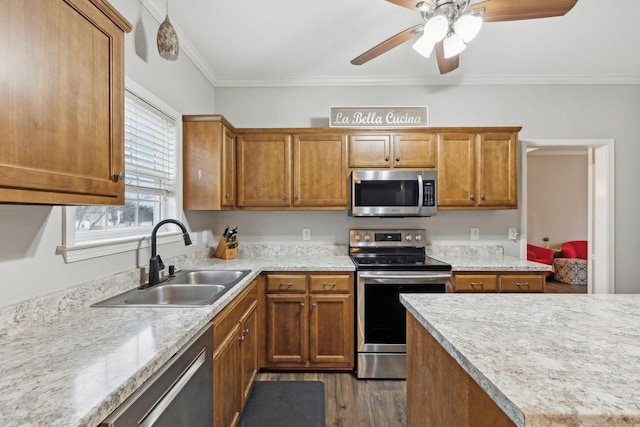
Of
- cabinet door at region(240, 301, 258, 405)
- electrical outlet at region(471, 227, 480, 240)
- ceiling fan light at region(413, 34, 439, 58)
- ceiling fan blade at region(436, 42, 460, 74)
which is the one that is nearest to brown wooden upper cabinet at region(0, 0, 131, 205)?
cabinet door at region(240, 301, 258, 405)

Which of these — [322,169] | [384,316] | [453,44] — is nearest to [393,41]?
[453,44]

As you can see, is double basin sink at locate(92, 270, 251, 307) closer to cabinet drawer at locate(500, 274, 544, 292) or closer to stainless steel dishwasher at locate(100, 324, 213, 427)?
stainless steel dishwasher at locate(100, 324, 213, 427)

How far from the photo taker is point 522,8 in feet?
5.00

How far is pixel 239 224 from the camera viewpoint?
3.13 m

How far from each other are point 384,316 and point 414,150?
1.47 metres

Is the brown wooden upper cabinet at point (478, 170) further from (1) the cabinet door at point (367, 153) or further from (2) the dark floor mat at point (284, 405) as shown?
(2) the dark floor mat at point (284, 405)

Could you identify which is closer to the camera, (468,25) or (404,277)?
(468,25)

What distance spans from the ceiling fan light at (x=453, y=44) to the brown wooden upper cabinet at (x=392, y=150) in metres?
0.98

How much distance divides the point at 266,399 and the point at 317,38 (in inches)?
107

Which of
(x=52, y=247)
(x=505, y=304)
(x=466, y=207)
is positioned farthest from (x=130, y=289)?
(x=466, y=207)

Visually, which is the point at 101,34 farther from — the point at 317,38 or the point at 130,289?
the point at 317,38

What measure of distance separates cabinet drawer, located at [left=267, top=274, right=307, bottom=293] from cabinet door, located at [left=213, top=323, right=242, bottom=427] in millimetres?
668

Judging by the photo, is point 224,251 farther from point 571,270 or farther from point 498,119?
point 571,270

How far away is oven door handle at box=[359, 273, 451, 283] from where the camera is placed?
95.7 inches
